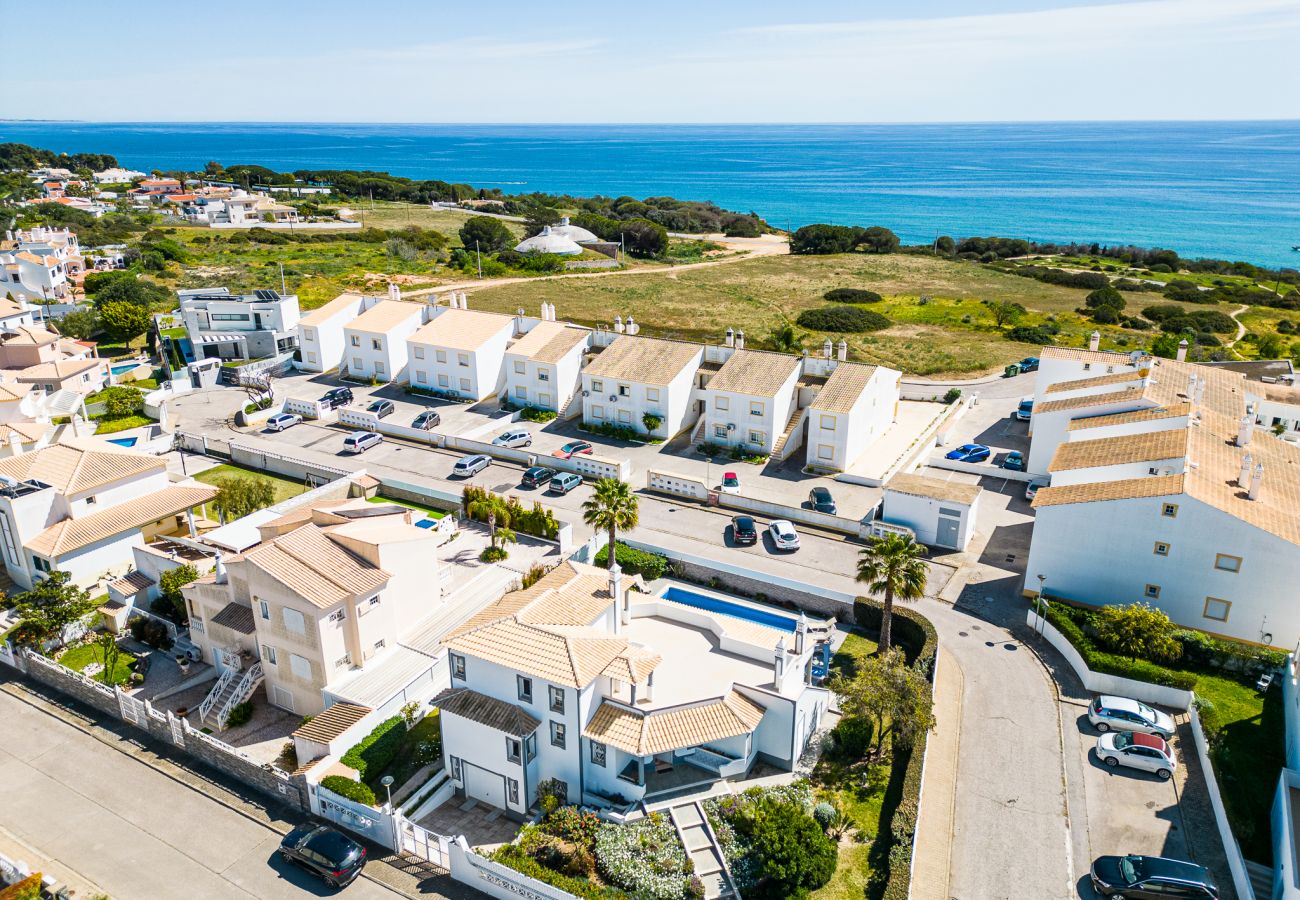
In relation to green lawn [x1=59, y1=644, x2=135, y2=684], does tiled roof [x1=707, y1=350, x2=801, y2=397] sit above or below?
above

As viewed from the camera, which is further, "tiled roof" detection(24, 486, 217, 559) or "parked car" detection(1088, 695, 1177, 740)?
"tiled roof" detection(24, 486, 217, 559)

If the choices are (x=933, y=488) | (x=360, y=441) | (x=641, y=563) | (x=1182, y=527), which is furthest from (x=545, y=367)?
(x=1182, y=527)

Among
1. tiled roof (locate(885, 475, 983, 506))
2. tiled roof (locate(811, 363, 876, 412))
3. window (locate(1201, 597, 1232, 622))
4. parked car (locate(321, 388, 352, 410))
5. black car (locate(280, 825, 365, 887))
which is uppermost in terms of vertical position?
tiled roof (locate(811, 363, 876, 412))

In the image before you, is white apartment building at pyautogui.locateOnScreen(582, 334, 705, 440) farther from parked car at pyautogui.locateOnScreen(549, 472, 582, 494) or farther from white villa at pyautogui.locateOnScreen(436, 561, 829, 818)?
white villa at pyautogui.locateOnScreen(436, 561, 829, 818)

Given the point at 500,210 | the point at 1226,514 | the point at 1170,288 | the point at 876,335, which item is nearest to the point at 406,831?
the point at 1226,514

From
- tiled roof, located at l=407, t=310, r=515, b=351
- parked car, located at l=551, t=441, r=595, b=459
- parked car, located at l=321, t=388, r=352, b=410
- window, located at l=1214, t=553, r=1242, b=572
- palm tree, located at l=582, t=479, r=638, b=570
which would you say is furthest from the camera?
tiled roof, located at l=407, t=310, r=515, b=351

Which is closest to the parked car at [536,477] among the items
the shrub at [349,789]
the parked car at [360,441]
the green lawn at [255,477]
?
the parked car at [360,441]

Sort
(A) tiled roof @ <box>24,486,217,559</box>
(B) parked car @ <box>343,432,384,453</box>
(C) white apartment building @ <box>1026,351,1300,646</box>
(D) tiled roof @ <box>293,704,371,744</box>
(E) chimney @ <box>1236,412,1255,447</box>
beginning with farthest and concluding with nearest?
1. (B) parked car @ <box>343,432,384,453</box>
2. (E) chimney @ <box>1236,412,1255,447</box>
3. (A) tiled roof @ <box>24,486,217,559</box>
4. (C) white apartment building @ <box>1026,351,1300,646</box>
5. (D) tiled roof @ <box>293,704,371,744</box>

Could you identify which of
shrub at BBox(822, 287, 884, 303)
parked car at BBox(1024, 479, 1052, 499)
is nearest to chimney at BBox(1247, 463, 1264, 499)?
parked car at BBox(1024, 479, 1052, 499)
